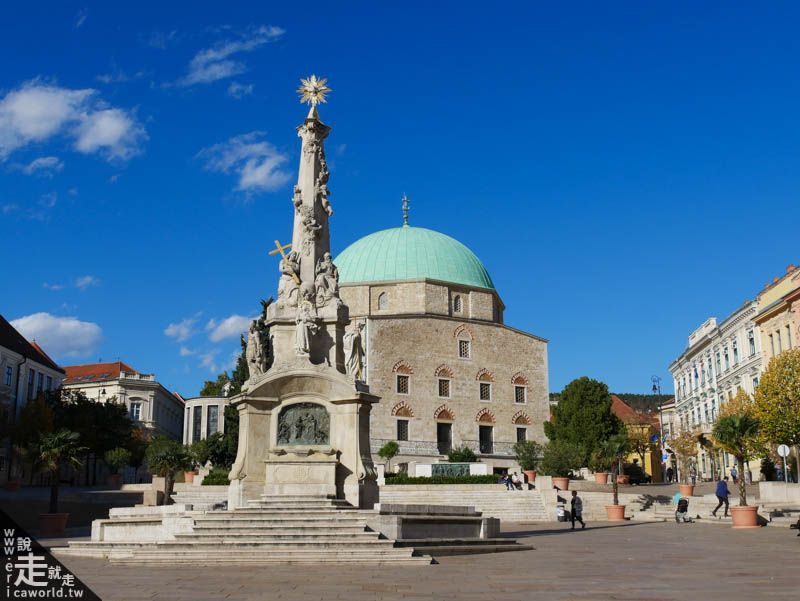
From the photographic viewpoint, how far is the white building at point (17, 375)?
48.2 metres

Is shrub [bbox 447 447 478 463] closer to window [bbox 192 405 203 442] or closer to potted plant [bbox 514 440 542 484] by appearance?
potted plant [bbox 514 440 542 484]

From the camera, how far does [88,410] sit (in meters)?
48.5

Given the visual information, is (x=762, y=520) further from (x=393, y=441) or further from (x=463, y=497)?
(x=393, y=441)

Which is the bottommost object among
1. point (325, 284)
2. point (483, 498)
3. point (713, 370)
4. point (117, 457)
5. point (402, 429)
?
point (483, 498)

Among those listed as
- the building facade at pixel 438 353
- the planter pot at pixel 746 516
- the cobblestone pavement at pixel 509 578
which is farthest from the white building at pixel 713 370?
the cobblestone pavement at pixel 509 578

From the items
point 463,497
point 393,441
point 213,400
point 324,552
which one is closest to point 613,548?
point 324,552

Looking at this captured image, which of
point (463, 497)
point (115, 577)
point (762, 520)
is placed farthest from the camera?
point (463, 497)

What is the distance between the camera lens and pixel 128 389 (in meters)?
73.5

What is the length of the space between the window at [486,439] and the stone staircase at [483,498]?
73.7 ft

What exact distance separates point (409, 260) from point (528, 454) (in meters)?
17.1

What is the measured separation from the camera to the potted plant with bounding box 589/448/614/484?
38.3 meters

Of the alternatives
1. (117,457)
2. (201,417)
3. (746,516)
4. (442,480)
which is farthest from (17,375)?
(746,516)

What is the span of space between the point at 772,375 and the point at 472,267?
30.2m

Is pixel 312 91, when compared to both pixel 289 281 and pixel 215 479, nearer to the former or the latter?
pixel 289 281
